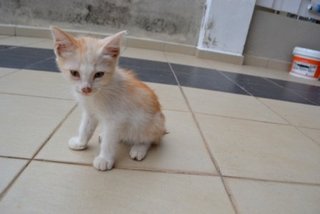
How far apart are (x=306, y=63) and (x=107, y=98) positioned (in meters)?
3.55

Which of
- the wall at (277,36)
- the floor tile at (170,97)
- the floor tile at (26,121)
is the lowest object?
the floor tile at (26,121)

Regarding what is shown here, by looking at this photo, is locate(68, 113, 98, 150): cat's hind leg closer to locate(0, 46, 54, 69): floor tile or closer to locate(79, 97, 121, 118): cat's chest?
locate(79, 97, 121, 118): cat's chest

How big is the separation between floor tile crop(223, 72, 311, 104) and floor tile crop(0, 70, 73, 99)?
1.58 meters

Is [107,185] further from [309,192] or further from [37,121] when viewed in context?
[309,192]

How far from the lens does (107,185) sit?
2.75 ft

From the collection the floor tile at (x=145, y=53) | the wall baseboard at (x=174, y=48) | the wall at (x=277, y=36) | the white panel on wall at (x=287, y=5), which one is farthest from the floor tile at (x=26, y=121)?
the white panel on wall at (x=287, y=5)

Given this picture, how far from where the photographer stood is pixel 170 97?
72.3 inches

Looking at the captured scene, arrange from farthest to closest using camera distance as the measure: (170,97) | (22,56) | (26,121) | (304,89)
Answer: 1. (304,89)
2. (22,56)
3. (170,97)
4. (26,121)

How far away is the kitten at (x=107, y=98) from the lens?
0.85m

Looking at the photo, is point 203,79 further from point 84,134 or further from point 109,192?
point 109,192

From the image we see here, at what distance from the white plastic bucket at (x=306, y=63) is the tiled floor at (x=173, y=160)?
193cm

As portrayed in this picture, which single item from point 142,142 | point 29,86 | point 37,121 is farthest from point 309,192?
point 29,86

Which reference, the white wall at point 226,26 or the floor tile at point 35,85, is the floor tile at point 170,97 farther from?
the white wall at point 226,26

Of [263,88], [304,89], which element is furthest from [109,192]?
[304,89]
